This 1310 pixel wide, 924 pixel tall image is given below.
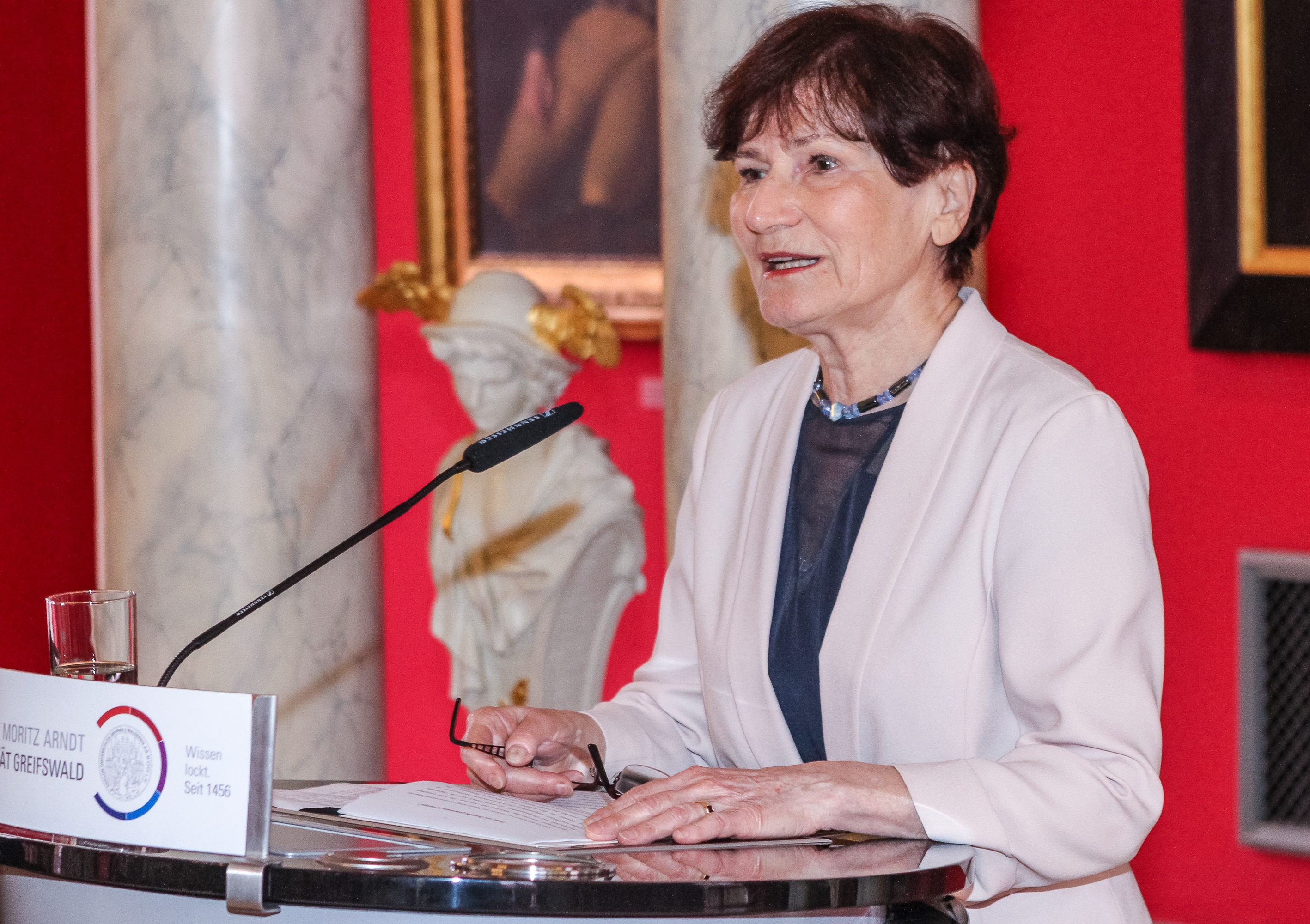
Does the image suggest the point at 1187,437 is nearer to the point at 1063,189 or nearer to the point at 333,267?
the point at 1063,189

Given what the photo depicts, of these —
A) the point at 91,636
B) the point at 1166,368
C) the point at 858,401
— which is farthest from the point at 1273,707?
the point at 91,636

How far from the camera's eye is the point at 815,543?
5.60ft

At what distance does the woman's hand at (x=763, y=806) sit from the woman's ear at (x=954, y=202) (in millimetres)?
680

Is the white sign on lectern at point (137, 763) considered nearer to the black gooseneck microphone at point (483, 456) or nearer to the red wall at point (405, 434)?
the black gooseneck microphone at point (483, 456)

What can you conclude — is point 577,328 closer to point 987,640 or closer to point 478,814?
point 987,640

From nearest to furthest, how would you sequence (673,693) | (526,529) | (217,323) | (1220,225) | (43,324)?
(673,693)
(217,323)
(526,529)
(1220,225)
(43,324)

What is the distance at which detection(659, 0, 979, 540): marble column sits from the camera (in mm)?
2814

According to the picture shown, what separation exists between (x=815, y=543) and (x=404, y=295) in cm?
191

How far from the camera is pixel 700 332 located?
9.53 ft

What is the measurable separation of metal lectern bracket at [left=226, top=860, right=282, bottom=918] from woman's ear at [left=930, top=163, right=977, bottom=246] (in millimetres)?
1028

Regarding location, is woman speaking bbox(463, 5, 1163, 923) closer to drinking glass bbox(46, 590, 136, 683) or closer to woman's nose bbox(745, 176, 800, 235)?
woman's nose bbox(745, 176, 800, 235)

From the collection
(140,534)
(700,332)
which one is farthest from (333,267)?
(700,332)

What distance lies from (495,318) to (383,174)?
1.67 m

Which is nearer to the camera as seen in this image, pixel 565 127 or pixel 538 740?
pixel 538 740
